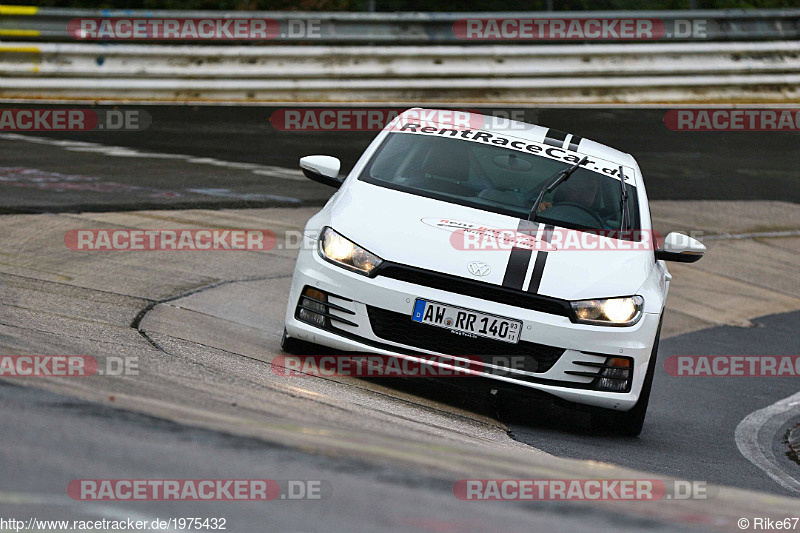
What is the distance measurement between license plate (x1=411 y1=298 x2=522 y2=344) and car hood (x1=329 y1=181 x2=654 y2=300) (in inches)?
7.0

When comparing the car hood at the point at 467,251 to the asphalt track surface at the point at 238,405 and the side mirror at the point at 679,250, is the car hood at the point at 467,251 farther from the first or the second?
the asphalt track surface at the point at 238,405

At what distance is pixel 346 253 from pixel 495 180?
1336mm

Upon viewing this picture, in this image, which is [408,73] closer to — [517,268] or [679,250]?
[679,250]

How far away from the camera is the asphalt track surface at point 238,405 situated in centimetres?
304

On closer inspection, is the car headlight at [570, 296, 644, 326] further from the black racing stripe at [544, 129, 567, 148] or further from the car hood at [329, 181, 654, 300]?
the black racing stripe at [544, 129, 567, 148]

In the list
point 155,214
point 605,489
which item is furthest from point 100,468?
point 155,214

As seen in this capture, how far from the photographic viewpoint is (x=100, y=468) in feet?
10.2

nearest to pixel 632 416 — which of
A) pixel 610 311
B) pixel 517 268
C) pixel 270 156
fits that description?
pixel 610 311

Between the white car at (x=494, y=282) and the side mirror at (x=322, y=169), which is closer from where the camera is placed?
the white car at (x=494, y=282)

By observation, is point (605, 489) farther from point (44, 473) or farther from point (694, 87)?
point (694, 87)

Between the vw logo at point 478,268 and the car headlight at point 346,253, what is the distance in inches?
17.9

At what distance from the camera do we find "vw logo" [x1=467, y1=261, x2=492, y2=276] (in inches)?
222

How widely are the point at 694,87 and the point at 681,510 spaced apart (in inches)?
620

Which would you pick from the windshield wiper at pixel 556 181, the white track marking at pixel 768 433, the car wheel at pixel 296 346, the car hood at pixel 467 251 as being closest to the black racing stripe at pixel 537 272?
the car hood at pixel 467 251
